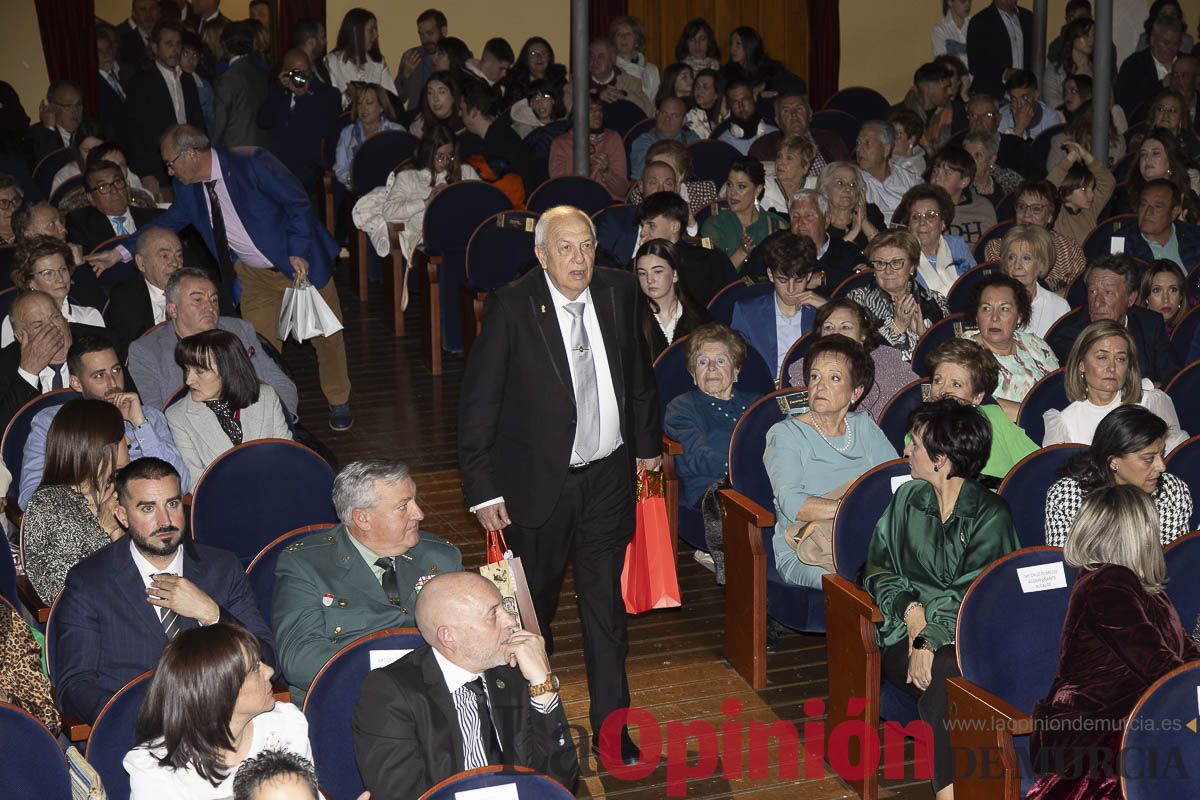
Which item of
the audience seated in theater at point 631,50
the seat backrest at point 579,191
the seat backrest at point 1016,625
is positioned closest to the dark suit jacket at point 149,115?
the seat backrest at point 579,191

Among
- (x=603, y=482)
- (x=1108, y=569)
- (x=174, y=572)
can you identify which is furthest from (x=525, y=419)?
(x=1108, y=569)

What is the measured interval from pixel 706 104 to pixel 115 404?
269 inches

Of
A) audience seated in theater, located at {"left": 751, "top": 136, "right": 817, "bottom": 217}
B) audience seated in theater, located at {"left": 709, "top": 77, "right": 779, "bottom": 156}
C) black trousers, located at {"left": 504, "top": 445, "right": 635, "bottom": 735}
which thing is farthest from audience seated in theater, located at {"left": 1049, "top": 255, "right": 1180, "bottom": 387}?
audience seated in theater, located at {"left": 709, "top": 77, "right": 779, "bottom": 156}

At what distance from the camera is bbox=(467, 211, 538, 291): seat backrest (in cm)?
737

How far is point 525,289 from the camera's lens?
→ 3910 mm

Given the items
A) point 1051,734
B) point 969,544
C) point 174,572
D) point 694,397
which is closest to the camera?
point 1051,734

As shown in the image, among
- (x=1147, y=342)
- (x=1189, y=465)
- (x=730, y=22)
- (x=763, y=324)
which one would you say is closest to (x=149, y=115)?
(x=763, y=324)

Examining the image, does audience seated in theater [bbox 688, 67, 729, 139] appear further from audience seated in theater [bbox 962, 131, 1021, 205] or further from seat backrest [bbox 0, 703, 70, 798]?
seat backrest [bbox 0, 703, 70, 798]

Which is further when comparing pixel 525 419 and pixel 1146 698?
pixel 525 419

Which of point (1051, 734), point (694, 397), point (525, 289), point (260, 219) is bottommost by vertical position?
point (1051, 734)

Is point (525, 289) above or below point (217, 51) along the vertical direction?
below

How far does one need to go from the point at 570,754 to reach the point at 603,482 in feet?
3.50

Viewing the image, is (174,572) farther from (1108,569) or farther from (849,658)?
(1108,569)

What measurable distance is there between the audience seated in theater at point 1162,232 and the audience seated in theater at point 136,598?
532 centimetres
